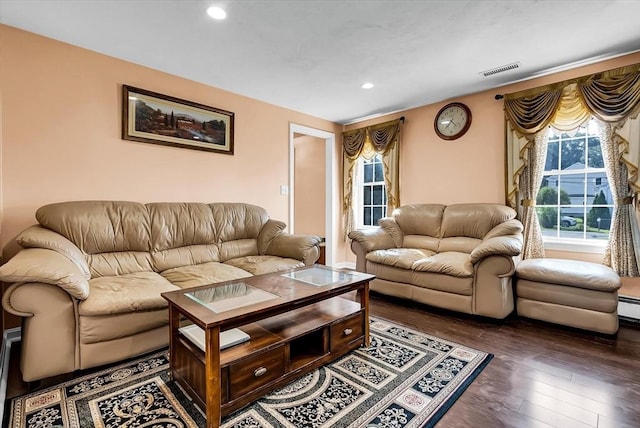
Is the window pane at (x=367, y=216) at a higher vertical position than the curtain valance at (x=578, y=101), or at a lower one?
lower

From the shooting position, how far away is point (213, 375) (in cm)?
137

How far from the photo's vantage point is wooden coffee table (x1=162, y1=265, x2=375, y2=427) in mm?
1436

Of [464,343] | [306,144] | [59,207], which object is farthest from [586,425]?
[306,144]

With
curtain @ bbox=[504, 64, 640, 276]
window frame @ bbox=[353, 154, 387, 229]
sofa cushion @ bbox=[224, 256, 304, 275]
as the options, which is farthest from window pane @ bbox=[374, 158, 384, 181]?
sofa cushion @ bbox=[224, 256, 304, 275]

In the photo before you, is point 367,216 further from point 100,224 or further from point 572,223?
point 100,224

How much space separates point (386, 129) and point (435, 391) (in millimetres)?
3705

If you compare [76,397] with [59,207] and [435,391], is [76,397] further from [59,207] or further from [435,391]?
[435,391]

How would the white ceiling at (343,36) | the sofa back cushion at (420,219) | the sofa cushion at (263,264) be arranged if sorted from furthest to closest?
the sofa back cushion at (420,219), the sofa cushion at (263,264), the white ceiling at (343,36)

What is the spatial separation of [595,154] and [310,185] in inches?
159

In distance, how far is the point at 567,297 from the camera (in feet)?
8.34

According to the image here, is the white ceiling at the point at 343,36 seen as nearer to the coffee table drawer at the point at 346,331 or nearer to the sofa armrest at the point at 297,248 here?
the sofa armrest at the point at 297,248

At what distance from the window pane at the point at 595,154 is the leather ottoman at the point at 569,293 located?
107 centimetres

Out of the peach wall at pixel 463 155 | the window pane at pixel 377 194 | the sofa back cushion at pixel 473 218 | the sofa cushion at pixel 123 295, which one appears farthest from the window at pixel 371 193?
the sofa cushion at pixel 123 295

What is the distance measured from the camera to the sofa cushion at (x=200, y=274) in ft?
7.76
